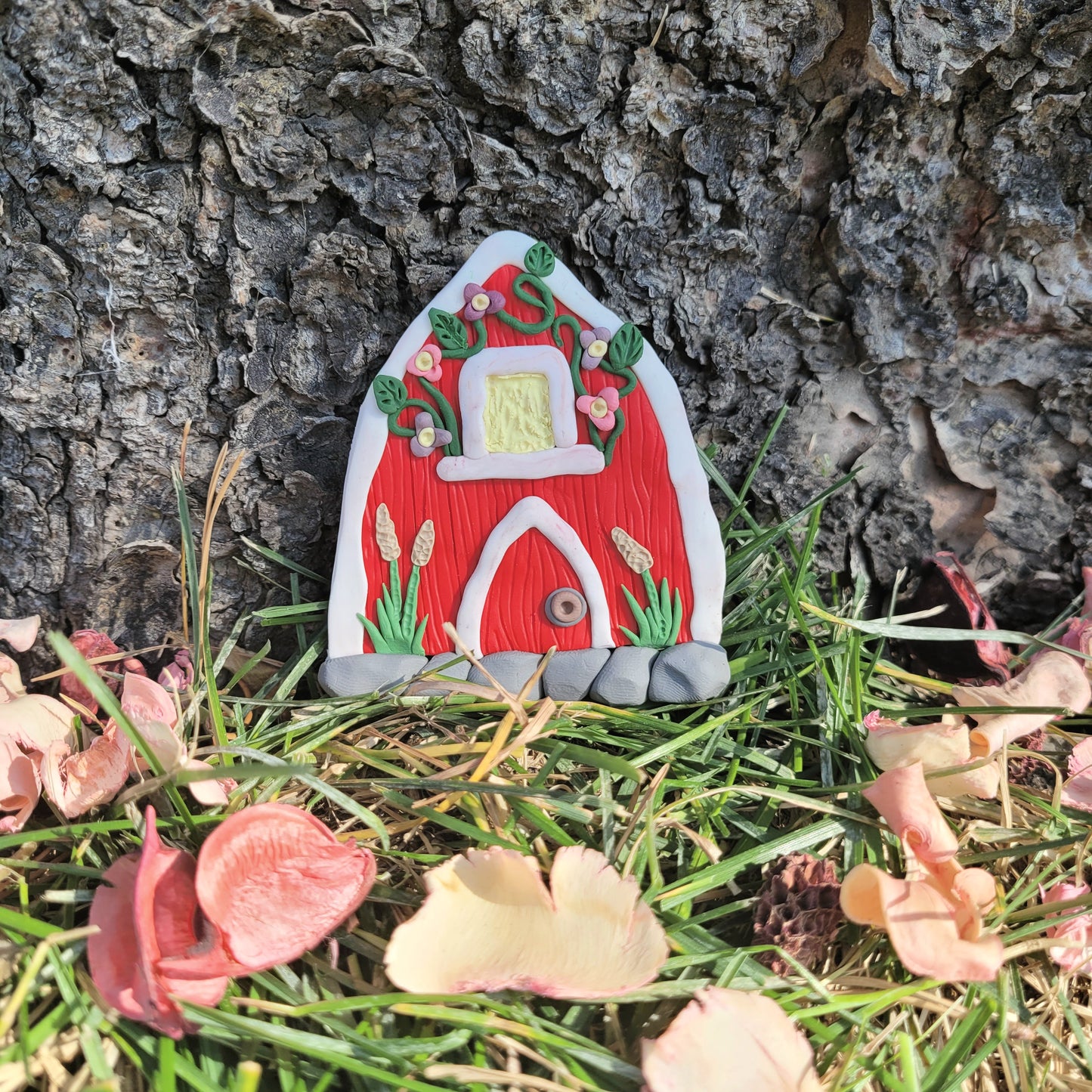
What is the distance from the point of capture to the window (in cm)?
112

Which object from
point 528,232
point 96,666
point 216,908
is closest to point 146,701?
point 96,666

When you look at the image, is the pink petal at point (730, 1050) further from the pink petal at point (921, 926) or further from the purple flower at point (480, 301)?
the purple flower at point (480, 301)

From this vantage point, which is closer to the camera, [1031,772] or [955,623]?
[1031,772]

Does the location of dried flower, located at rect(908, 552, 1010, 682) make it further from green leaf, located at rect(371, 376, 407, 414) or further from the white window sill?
green leaf, located at rect(371, 376, 407, 414)

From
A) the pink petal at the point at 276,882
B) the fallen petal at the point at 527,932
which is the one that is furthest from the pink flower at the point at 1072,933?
the pink petal at the point at 276,882

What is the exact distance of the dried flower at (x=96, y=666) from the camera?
3.63 feet

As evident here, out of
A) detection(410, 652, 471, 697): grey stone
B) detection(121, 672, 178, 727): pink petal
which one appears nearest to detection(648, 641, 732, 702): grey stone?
detection(410, 652, 471, 697): grey stone

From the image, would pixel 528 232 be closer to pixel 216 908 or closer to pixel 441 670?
pixel 441 670

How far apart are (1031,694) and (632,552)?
0.54 m

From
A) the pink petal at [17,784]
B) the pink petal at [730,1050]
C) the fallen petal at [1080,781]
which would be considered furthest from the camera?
the fallen petal at [1080,781]

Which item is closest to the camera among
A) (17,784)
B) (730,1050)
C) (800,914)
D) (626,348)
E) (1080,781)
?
(730,1050)

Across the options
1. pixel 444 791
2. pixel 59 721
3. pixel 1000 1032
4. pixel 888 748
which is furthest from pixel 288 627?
pixel 1000 1032

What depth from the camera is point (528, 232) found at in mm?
1168

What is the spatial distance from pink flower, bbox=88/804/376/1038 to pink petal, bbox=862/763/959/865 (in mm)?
532
